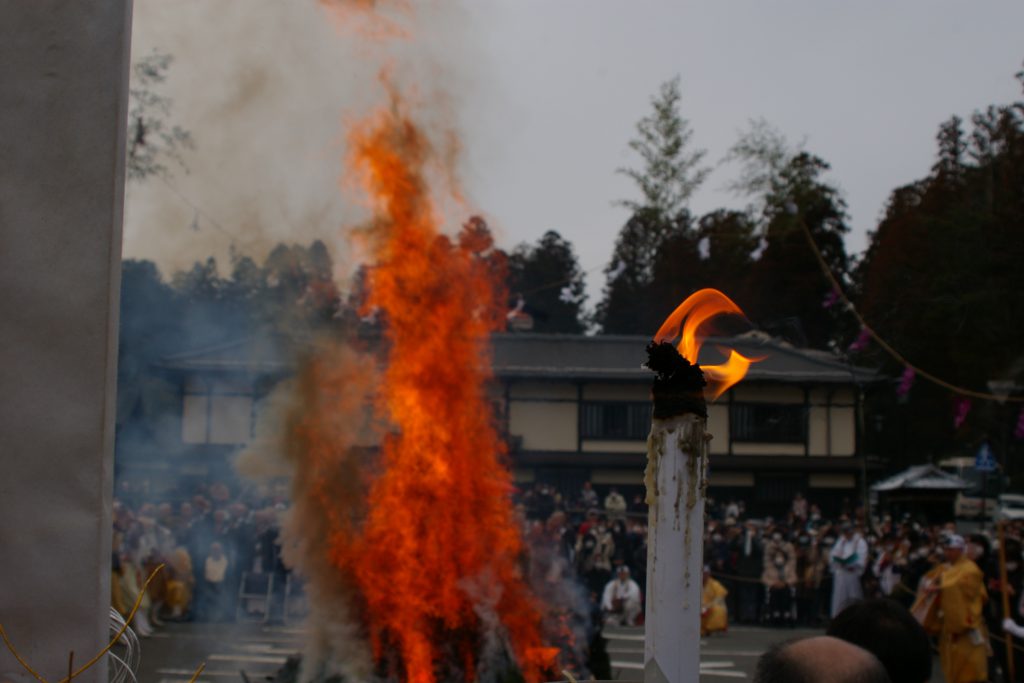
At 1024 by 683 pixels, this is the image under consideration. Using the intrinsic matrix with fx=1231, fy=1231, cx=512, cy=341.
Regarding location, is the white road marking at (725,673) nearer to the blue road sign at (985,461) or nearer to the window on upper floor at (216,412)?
the blue road sign at (985,461)

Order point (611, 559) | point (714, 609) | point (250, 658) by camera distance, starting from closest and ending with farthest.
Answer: point (250, 658) < point (714, 609) < point (611, 559)

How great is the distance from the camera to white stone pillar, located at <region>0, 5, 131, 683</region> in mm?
2629

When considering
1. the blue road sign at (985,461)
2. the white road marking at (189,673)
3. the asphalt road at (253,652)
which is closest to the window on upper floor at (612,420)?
the blue road sign at (985,461)

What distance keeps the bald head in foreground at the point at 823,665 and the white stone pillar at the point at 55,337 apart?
4.80 feet

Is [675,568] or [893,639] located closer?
[675,568]

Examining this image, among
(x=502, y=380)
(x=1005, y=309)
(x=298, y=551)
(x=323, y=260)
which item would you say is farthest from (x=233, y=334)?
(x=1005, y=309)

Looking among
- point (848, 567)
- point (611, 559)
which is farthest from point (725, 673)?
point (611, 559)

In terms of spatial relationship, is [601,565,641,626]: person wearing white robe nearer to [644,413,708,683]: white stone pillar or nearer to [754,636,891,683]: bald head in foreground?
[644,413,708,683]: white stone pillar

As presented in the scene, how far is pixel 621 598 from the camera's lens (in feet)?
63.1

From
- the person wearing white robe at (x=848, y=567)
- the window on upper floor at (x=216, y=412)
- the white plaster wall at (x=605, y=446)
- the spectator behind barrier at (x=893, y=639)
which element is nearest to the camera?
the spectator behind barrier at (x=893, y=639)

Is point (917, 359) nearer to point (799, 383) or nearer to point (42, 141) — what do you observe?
point (799, 383)

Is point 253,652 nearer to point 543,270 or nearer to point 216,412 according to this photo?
point 216,412

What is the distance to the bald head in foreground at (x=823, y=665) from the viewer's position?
2014 mm

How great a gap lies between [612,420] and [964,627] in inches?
788
